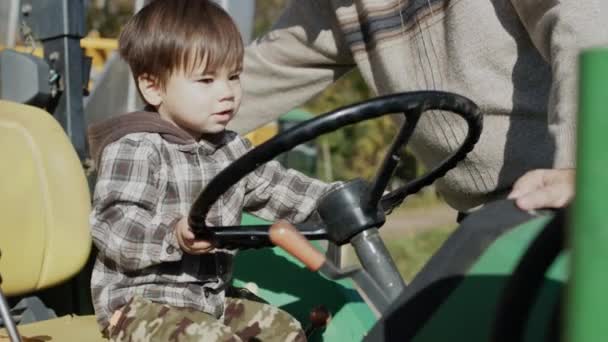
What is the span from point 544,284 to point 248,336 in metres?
1.07

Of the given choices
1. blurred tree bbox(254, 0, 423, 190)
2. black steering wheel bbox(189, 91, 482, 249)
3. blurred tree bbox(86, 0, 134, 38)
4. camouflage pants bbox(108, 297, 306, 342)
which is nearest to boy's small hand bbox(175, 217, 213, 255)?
black steering wheel bbox(189, 91, 482, 249)

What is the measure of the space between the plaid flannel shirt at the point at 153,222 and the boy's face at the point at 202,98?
0.06 meters

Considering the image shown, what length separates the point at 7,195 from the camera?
2.10 metres

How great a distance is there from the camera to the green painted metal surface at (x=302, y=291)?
6.89 feet

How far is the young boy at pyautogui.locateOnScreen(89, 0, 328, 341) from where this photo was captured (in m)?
1.92

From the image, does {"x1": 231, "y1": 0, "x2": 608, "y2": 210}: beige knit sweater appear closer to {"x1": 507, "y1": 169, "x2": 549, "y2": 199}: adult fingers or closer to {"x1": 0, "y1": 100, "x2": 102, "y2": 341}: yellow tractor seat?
{"x1": 507, "y1": 169, "x2": 549, "y2": 199}: adult fingers

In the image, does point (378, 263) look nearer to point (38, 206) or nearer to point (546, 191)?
point (546, 191)

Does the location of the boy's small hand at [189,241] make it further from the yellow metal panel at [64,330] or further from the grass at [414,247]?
the grass at [414,247]

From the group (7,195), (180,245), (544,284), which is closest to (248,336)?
(180,245)

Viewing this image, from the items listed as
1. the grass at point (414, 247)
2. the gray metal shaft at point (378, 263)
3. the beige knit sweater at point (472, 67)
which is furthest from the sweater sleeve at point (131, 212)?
the grass at point (414, 247)

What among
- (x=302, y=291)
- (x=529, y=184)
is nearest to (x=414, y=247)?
(x=302, y=291)

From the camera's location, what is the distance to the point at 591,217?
0.85 metres

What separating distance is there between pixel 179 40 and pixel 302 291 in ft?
2.14

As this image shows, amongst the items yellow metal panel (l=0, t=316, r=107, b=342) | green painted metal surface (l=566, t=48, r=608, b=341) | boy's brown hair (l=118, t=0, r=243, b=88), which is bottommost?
yellow metal panel (l=0, t=316, r=107, b=342)
